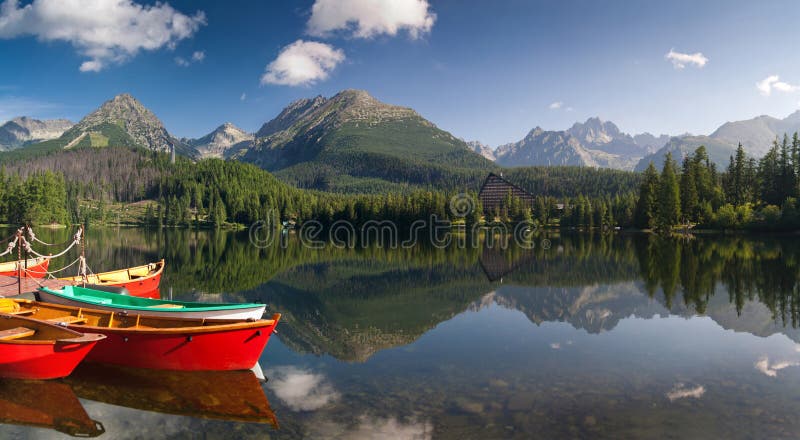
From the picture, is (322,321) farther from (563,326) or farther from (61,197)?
(61,197)

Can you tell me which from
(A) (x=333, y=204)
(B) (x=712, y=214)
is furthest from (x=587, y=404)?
(A) (x=333, y=204)

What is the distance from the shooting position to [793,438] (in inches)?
454

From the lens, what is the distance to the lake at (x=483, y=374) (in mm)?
12625

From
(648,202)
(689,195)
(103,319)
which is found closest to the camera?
(103,319)

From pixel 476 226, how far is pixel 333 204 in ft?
169

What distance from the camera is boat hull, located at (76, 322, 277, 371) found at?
54.2ft

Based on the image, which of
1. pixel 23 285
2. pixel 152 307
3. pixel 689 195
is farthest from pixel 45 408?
pixel 689 195

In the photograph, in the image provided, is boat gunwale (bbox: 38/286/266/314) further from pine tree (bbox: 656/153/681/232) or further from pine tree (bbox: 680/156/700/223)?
pine tree (bbox: 680/156/700/223)

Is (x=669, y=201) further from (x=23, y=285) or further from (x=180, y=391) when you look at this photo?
(x=23, y=285)

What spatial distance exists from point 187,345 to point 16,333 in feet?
20.6

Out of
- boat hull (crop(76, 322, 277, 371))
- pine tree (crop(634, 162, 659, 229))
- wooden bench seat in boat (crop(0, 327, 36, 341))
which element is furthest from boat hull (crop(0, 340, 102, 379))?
pine tree (crop(634, 162, 659, 229))

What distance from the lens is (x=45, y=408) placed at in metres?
14.2

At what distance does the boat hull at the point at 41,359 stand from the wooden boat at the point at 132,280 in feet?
49.6

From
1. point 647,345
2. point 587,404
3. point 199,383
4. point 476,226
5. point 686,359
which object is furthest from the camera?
point 476,226
